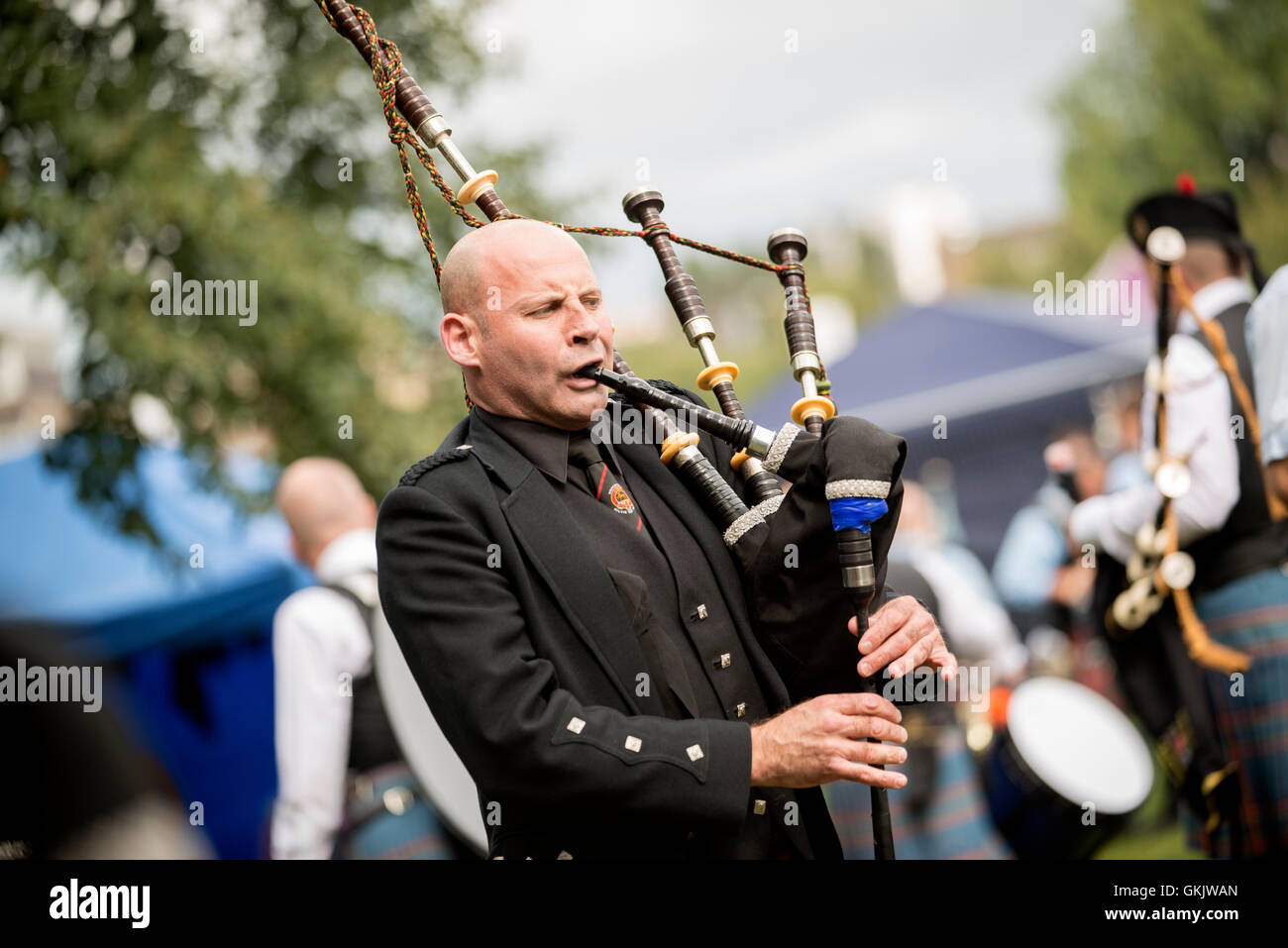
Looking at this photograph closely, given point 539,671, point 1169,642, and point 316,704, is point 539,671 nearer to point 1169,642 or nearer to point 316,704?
point 316,704

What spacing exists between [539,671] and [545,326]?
0.59m

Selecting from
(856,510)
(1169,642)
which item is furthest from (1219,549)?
(856,510)

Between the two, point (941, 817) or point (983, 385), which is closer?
point (941, 817)

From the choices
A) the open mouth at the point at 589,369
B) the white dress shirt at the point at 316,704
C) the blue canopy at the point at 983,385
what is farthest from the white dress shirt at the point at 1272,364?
the blue canopy at the point at 983,385

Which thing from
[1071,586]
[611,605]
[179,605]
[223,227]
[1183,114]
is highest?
[1183,114]

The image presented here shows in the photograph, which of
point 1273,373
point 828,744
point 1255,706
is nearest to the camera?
point 828,744

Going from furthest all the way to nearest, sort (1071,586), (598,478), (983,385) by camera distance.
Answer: (983,385) → (1071,586) → (598,478)

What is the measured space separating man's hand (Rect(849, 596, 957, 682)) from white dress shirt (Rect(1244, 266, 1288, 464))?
241 centimetres

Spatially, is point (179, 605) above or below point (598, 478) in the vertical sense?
above

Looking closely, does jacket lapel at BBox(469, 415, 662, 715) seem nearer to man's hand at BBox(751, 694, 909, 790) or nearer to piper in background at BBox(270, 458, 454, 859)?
man's hand at BBox(751, 694, 909, 790)

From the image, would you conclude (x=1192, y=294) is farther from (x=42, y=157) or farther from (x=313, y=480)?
(x=42, y=157)

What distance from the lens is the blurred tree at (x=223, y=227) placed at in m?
5.87

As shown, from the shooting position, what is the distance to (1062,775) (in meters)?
4.20

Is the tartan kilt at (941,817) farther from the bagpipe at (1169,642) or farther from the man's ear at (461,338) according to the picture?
the man's ear at (461,338)
